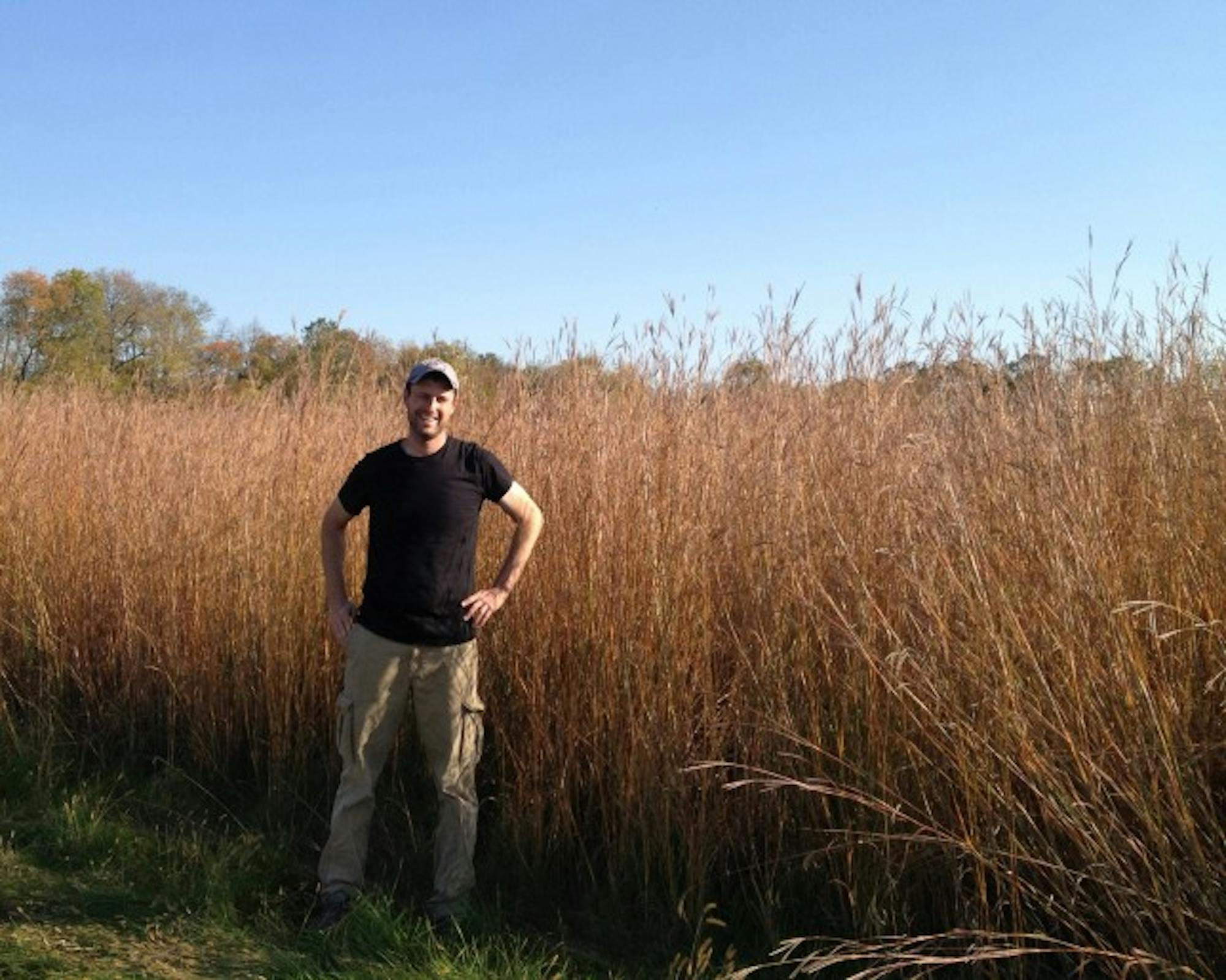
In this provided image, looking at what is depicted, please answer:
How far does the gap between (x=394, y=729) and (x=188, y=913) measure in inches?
32.8

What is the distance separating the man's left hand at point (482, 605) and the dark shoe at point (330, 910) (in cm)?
97

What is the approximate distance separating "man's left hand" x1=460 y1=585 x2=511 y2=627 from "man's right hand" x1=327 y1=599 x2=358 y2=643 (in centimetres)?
40

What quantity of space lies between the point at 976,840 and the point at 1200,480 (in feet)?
3.71

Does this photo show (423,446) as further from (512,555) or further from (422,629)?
(422,629)

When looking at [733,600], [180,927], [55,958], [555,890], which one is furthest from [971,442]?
[55,958]

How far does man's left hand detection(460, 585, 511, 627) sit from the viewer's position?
323 cm

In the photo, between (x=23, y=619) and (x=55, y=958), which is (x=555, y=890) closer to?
(x=55, y=958)

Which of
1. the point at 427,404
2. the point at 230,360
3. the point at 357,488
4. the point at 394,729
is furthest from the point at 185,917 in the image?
the point at 230,360

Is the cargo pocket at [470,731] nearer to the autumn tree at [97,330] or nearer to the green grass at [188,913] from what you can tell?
the green grass at [188,913]

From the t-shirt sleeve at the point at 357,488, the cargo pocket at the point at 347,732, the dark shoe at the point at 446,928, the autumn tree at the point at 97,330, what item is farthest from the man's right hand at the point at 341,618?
the autumn tree at the point at 97,330

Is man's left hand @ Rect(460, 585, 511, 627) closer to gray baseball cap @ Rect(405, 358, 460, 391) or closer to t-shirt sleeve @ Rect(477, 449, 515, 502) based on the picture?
t-shirt sleeve @ Rect(477, 449, 515, 502)

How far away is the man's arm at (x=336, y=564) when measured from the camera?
3340mm

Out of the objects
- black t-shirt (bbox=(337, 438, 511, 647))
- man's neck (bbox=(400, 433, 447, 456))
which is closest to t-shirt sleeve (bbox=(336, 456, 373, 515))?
black t-shirt (bbox=(337, 438, 511, 647))

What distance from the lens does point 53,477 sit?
5594 mm
